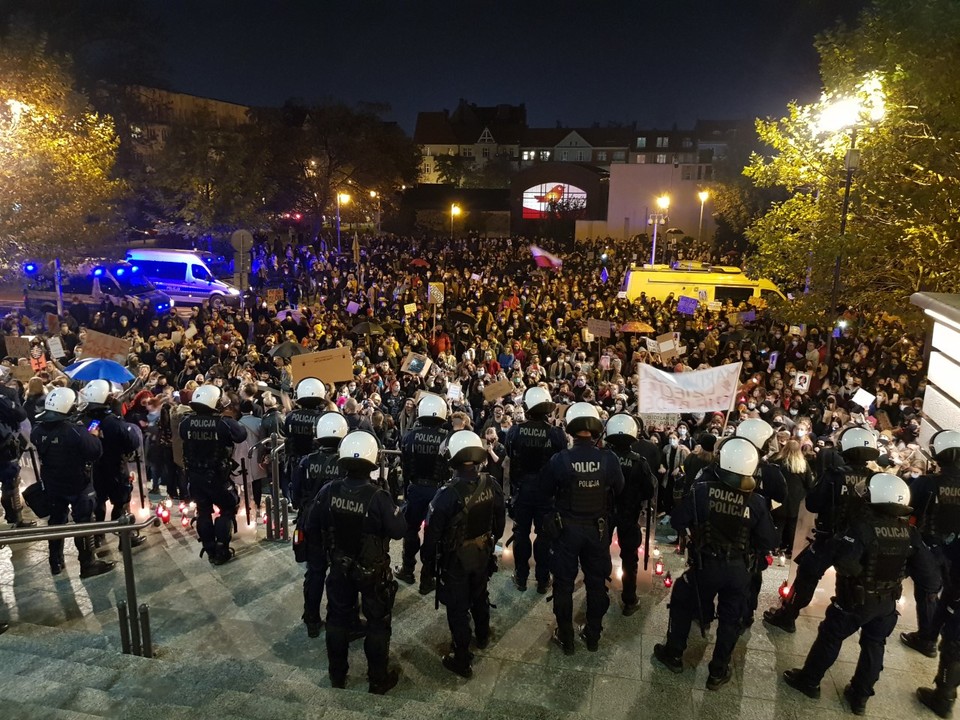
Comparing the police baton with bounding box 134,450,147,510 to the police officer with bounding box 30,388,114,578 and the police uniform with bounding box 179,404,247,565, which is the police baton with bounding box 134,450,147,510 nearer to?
the police officer with bounding box 30,388,114,578

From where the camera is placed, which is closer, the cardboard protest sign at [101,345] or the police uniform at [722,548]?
the police uniform at [722,548]

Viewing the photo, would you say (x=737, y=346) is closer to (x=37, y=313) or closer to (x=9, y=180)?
(x=9, y=180)

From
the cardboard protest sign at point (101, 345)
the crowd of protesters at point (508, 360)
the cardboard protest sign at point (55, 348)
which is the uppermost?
the cardboard protest sign at point (101, 345)

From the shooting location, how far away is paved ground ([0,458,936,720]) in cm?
430

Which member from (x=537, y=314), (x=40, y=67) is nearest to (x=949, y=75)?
(x=537, y=314)

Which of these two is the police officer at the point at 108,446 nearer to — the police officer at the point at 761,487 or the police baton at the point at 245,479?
the police baton at the point at 245,479

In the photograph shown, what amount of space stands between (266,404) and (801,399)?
894 cm

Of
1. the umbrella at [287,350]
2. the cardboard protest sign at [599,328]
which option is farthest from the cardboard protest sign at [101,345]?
the cardboard protest sign at [599,328]

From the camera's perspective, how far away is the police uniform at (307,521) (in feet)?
18.0

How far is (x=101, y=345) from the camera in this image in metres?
11.3

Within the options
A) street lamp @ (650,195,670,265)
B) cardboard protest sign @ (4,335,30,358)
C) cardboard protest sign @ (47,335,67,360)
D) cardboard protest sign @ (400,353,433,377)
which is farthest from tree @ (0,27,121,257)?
street lamp @ (650,195,670,265)

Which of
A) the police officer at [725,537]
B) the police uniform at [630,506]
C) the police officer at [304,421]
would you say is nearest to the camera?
the police officer at [725,537]

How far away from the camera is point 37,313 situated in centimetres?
2125

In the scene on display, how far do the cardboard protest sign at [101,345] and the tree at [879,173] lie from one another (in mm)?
12773
